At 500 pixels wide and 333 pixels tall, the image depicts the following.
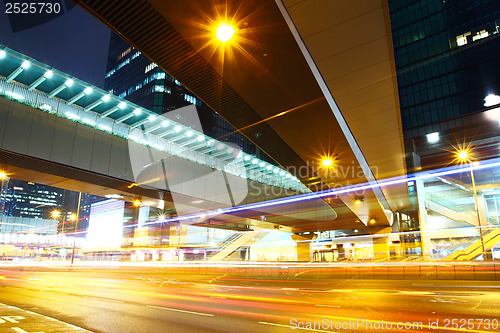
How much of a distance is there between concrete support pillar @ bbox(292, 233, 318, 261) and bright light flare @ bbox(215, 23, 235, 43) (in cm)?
4395

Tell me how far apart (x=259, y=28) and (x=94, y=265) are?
166 feet

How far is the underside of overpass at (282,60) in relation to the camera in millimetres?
6180

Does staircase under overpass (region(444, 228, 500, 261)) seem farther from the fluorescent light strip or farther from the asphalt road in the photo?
the asphalt road

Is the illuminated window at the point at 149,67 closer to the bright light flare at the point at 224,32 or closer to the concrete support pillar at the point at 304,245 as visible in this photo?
the concrete support pillar at the point at 304,245

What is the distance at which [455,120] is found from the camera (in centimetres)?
6197

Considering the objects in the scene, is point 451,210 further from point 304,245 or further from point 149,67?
point 149,67

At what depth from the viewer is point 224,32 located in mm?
6684

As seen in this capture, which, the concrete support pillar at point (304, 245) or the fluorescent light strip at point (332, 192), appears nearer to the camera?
the fluorescent light strip at point (332, 192)

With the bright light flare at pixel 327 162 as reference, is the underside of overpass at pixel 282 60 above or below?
above

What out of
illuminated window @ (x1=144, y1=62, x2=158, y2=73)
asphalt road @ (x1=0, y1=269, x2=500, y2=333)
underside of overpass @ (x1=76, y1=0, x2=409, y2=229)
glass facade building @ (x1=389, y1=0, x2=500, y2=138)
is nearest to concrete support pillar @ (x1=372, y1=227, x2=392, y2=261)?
glass facade building @ (x1=389, y1=0, x2=500, y2=138)

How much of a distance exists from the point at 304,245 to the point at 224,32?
150ft

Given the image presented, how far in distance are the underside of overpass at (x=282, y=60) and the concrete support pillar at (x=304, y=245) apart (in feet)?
124

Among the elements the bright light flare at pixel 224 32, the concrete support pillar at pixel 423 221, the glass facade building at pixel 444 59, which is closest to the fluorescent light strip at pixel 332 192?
the bright light flare at pixel 224 32

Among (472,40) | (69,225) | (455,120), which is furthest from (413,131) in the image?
(69,225)
